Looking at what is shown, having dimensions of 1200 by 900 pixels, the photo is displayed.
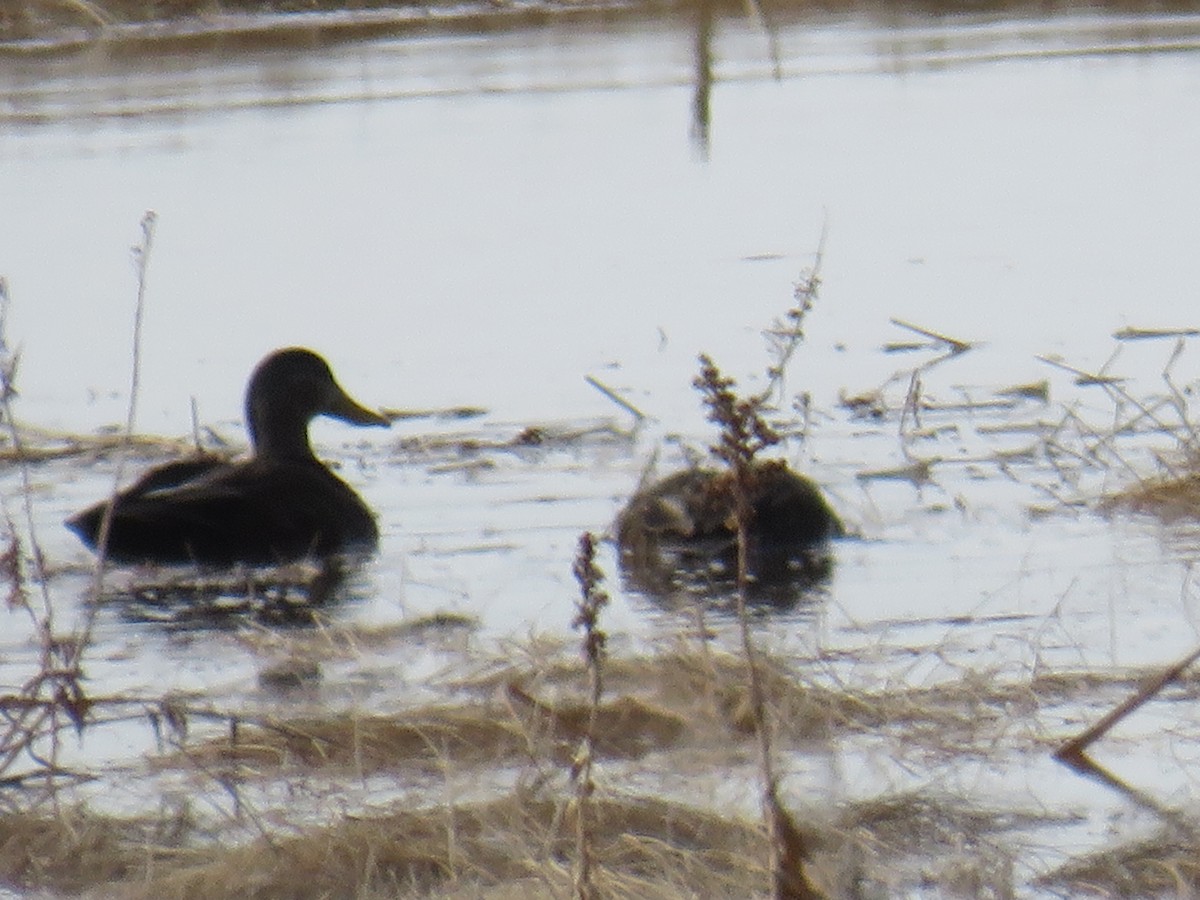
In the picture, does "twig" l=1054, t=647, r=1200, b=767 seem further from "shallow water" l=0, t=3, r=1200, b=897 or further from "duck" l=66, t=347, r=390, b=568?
"duck" l=66, t=347, r=390, b=568

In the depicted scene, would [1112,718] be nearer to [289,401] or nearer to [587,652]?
[587,652]

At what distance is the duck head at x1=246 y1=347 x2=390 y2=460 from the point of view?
335 inches

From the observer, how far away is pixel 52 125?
19.5 metres

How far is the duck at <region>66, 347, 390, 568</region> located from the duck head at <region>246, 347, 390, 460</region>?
122 mm

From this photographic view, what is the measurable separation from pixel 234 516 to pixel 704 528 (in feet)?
4.46

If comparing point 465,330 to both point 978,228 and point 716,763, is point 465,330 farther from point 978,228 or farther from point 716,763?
point 716,763

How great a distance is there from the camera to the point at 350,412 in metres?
8.90

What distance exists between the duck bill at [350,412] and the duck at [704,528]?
5.08ft

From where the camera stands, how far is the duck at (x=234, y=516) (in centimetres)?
Answer: 763

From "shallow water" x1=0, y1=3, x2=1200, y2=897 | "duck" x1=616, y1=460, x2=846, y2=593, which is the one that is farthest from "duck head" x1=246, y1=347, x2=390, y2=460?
"duck" x1=616, y1=460, x2=846, y2=593

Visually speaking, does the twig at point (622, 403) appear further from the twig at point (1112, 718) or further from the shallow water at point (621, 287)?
the twig at point (1112, 718)

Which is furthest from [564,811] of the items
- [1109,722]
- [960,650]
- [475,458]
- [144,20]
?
[144,20]

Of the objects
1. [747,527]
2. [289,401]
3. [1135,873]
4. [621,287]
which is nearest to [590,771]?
[747,527]

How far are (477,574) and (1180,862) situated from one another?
11.0ft
